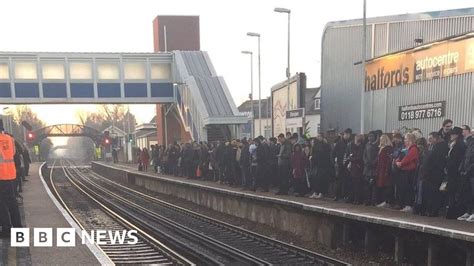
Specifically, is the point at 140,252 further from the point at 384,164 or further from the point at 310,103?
the point at 310,103

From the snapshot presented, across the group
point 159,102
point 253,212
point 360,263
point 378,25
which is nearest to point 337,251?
point 360,263

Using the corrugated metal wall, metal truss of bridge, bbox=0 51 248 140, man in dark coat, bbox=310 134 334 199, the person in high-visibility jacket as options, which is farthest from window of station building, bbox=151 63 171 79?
the person in high-visibility jacket

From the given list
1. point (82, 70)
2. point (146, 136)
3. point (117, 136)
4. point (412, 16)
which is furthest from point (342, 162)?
point (117, 136)

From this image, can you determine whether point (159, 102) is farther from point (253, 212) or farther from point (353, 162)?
point (353, 162)

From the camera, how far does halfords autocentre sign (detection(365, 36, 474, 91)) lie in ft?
41.4

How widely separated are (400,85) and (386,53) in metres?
1.63

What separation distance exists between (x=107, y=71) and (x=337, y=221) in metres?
27.6

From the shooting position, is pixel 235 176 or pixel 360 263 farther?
pixel 235 176

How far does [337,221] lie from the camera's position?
10.6 meters

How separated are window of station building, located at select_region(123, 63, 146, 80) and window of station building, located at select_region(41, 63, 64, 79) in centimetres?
453

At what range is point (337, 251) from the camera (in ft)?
34.3

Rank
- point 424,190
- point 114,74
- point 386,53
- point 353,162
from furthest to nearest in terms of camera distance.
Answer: point 114,74 → point 386,53 → point 353,162 → point 424,190

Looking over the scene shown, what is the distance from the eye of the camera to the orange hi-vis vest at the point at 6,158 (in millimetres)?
7965

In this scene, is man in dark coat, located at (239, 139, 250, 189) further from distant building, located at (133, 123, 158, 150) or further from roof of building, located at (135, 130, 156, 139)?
roof of building, located at (135, 130, 156, 139)
